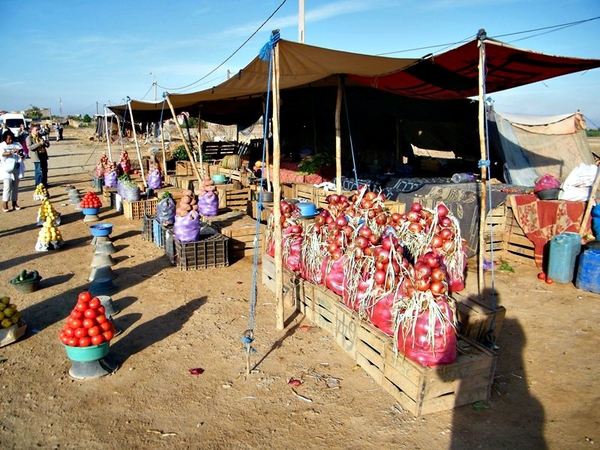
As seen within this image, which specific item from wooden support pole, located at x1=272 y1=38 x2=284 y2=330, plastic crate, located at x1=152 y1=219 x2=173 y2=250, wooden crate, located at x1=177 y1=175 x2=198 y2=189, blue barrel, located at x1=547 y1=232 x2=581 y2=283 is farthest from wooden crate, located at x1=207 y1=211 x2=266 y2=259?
wooden crate, located at x1=177 y1=175 x2=198 y2=189

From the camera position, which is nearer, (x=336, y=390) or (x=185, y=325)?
(x=336, y=390)

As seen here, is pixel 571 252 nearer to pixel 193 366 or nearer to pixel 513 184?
pixel 513 184

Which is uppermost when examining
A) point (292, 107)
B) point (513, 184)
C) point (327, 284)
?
point (292, 107)

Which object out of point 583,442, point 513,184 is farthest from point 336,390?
point 513,184

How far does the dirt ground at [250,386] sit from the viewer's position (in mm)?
3400

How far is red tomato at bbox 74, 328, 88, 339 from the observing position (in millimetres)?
4039

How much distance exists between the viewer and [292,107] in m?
14.6

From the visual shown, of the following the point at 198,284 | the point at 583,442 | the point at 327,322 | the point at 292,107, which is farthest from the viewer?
the point at 292,107

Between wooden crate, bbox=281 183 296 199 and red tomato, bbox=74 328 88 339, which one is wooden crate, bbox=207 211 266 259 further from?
red tomato, bbox=74 328 88 339

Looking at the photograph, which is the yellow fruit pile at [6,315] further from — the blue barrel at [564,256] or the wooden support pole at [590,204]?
the wooden support pole at [590,204]

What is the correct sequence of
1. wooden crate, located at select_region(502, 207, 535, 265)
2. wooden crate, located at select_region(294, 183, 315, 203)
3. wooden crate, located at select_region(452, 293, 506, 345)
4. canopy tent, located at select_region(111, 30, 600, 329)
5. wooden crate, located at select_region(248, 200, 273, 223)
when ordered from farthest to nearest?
wooden crate, located at select_region(294, 183, 315, 203) → wooden crate, located at select_region(248, 200, 273, 223) → wooden crate, located at select_region(502, 207, 535, 265) → canopy tent, located at select_region(111, 30, 600, 329) → wooden crate, located at select_region(452, 293, 506, 345)

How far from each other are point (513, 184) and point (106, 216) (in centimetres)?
1039

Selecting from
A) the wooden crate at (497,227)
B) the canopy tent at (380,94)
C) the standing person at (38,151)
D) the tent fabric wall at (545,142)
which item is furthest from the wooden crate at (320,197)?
the standing person at (38,151)

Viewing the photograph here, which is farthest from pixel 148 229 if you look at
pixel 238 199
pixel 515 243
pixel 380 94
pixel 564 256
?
pixel 564 256
